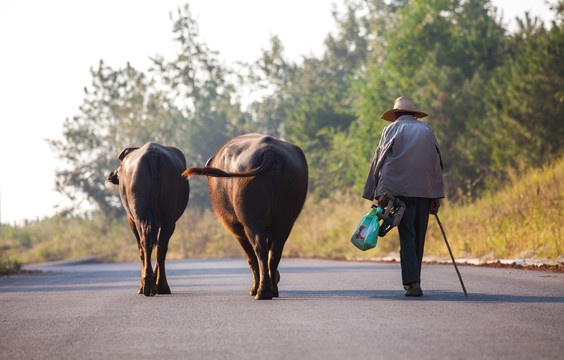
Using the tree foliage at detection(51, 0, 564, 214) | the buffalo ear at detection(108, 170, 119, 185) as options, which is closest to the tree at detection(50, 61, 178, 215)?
the tree foliage at detection(51, 0, 564, 214)

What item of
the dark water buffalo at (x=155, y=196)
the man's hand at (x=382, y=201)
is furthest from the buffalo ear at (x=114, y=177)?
the man's hand at (x=382, y=201)

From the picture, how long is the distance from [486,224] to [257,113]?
45.0 metres

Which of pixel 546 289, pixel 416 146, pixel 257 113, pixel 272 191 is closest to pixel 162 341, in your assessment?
pixel 272 191

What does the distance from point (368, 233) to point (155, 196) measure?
10.3ft

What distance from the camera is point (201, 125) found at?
58.3 m

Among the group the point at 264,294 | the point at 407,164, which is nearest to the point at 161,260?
the point at 264,294

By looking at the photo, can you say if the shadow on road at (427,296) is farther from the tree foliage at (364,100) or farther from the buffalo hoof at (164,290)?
the tree foliage at (364,100)

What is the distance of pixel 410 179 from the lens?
30.3 ft

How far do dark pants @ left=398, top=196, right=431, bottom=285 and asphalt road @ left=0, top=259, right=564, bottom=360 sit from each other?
314 mm

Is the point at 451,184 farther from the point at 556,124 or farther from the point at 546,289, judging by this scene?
the point at 546,289

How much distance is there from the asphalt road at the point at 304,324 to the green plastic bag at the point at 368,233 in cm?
60

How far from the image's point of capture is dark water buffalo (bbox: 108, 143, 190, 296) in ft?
35.5

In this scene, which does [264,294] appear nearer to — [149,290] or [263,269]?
[263,269]

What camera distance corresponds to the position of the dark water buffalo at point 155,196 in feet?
35.5
